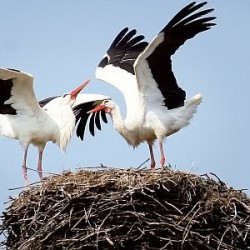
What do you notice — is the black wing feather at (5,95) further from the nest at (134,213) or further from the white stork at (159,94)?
the nest at (134,213)

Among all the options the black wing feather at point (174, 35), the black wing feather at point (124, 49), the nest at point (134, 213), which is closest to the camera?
the nest at point (134, 213)

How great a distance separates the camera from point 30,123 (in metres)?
14.3

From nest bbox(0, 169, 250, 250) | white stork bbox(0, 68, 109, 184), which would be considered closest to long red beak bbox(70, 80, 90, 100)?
white stork bbox(0, 68, 109, 184)

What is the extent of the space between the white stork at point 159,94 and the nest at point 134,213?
A: 7.37 ft

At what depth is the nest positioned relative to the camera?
11211 mm

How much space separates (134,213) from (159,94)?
304cm

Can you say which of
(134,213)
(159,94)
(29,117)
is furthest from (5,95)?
(134,213)

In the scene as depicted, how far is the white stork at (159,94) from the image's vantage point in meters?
13.6

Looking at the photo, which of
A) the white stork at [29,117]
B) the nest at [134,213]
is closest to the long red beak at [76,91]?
the white stork at [29,117]

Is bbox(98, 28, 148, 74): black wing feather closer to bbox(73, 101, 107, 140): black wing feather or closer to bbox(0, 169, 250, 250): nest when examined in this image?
bbox(73, 101, 107, 140): black wing feather

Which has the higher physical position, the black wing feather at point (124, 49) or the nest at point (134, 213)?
the black wing feather at point (124, 49)

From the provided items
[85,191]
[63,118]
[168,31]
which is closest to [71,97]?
[63,118]

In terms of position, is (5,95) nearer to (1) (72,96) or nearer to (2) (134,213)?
(1) (72,96)

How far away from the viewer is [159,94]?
46.0 feet
